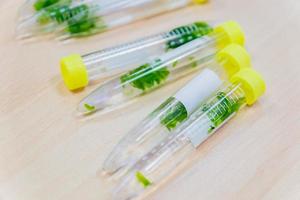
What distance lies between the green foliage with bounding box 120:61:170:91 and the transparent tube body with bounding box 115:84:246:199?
0.24ft

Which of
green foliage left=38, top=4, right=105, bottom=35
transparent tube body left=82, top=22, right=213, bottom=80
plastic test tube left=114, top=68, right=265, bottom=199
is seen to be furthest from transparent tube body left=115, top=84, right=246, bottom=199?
green foliage left=38, top=4, right=105, bottom=35

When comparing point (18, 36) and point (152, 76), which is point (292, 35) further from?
point (18, 36)

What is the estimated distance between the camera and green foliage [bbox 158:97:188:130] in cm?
52

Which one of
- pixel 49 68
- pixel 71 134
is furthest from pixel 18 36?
pixel 71 134

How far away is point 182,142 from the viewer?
1.65ft

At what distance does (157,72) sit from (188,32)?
84 mm

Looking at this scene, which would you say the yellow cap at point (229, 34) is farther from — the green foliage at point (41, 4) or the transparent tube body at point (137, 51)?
the green foliage at point (41, 4)

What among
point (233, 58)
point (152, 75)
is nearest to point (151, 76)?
point (152, 75)

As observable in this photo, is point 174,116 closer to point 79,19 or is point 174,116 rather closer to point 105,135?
point 105,135

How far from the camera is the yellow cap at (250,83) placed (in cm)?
54

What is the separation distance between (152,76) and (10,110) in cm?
18

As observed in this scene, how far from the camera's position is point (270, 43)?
64cm

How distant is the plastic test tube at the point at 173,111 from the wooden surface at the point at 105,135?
18mm

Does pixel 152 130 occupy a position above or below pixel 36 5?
below
